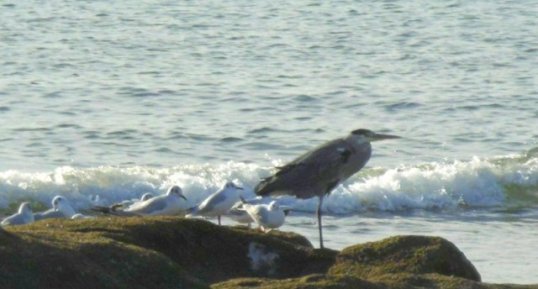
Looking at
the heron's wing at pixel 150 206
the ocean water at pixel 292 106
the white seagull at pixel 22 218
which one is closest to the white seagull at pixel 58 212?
the white seagull at pixel 22 218

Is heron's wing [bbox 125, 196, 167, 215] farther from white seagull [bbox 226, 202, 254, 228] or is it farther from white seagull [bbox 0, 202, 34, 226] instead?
white seagull [bbox 0, 202, 34, 226]

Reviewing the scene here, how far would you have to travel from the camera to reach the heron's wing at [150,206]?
11.1 meters

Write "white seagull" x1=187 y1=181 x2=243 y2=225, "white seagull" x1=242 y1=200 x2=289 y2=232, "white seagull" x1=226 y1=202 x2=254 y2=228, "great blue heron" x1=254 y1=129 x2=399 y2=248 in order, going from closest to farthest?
1. "great blue heron" x1=254 y1=129 x2=399 y2=248
2. "white seagull" x1=242 y1=200 x2=289 y2=232
3. "white seagull" x1=226 y1=202 x2=254 y2=228
4. "white seagull" x1=187 y1=181 x2=243 y2=225

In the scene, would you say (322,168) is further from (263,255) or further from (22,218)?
(22,218)

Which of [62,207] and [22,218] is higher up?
[22,218]

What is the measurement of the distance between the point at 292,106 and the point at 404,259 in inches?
511

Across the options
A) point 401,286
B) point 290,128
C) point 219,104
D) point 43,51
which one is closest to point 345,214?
point 290,128

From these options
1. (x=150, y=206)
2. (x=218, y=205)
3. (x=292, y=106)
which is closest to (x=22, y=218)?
(x=150, y=206)

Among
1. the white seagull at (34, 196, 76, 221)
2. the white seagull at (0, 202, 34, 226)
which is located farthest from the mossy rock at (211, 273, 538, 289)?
the white seagull at (34, 196, 76, 221)

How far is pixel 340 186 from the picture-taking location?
16031 millimetres

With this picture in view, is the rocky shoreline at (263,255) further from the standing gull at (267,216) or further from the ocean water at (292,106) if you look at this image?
the ocean water at (292,106)

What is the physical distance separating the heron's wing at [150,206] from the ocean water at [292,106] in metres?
1.56

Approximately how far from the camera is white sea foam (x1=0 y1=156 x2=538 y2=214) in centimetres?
1534

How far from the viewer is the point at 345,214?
14773 mm
